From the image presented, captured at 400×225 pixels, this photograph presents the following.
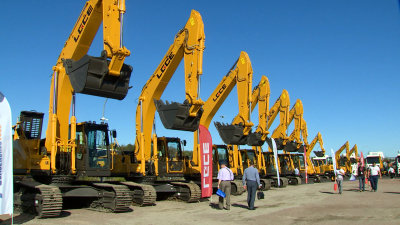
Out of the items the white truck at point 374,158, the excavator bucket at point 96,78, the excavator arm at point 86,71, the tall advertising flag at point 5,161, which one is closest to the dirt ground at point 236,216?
the tall advertising flag at point 5,161

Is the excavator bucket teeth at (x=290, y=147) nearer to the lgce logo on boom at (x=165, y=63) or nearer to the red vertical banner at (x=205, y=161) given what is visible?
the lgce logo on boom at (x=165, y=63)

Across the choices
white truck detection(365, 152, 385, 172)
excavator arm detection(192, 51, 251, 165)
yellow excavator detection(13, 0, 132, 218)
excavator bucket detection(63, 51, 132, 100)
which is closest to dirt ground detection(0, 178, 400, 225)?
yellow excavator detection(13, 0, 132, 218)

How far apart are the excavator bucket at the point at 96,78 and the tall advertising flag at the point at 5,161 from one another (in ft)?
6.93

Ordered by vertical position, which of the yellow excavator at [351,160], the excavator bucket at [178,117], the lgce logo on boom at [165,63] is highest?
the lgce logo on boom at [165,63]

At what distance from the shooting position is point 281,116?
28.9m

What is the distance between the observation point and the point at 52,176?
1173 centimetres

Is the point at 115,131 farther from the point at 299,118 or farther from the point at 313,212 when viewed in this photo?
the point at 299,118

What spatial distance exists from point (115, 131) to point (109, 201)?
2958 millimetres

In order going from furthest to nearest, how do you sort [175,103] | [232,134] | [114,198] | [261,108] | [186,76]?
[261,108], [232,134], [186,76], [175,103], [114,198]

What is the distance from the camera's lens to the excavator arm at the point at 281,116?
1112 inches

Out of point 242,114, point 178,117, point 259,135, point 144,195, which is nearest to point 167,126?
point 178,117

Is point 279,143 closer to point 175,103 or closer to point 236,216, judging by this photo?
point 175,103

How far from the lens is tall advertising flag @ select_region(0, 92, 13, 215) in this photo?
27.2 ft

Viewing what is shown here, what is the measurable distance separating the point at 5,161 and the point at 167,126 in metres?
6.32
